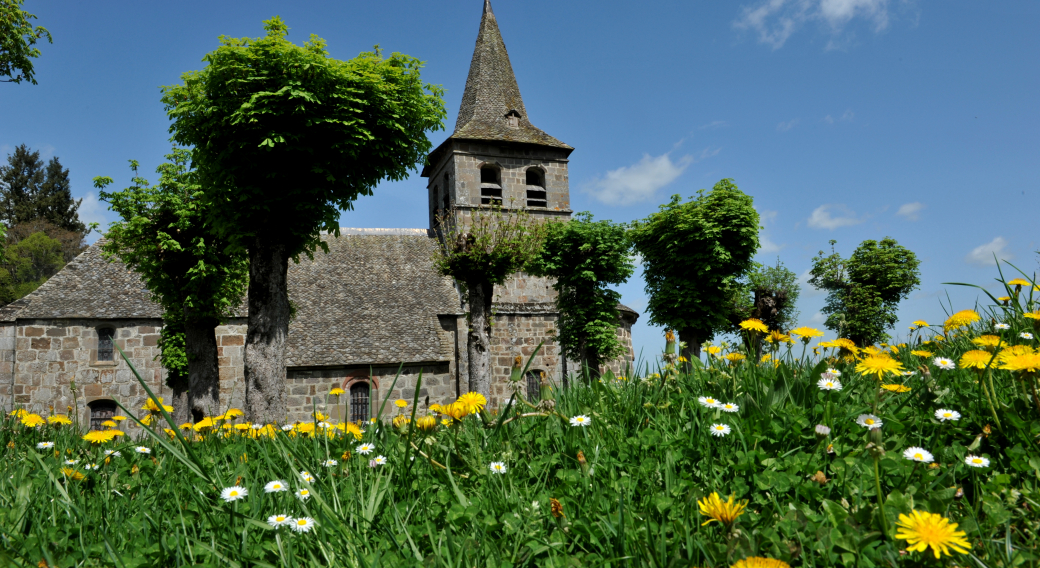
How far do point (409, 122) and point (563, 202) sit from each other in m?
16.3

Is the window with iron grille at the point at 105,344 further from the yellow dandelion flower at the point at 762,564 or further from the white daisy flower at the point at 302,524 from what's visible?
the yellow dandelion flower at the point at 762,564

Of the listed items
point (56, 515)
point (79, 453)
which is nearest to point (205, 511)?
point (56, 515)

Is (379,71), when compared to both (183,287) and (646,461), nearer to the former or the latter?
(183,287)

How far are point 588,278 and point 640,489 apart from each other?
18181 mm

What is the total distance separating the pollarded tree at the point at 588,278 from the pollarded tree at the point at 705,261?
73.0 inches

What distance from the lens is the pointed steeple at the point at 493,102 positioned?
27375 millimetres

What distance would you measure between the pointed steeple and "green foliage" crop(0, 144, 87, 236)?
4160 cm

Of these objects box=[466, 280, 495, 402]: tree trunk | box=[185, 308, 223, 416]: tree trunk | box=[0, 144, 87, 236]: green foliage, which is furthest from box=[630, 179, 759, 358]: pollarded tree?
box=[0, 144, 87, 236]: green foliage

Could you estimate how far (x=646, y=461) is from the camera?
2.59m

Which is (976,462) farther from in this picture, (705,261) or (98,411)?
(98,411)

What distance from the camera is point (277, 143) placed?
35.8ft

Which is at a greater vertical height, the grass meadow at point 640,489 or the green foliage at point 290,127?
the green foliage at point 290,127

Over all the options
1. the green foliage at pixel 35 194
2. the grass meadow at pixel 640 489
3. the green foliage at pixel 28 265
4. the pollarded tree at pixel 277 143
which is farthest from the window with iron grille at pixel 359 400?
the green foliage at pixel 35 194

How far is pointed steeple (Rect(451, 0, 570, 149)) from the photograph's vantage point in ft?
89.8
